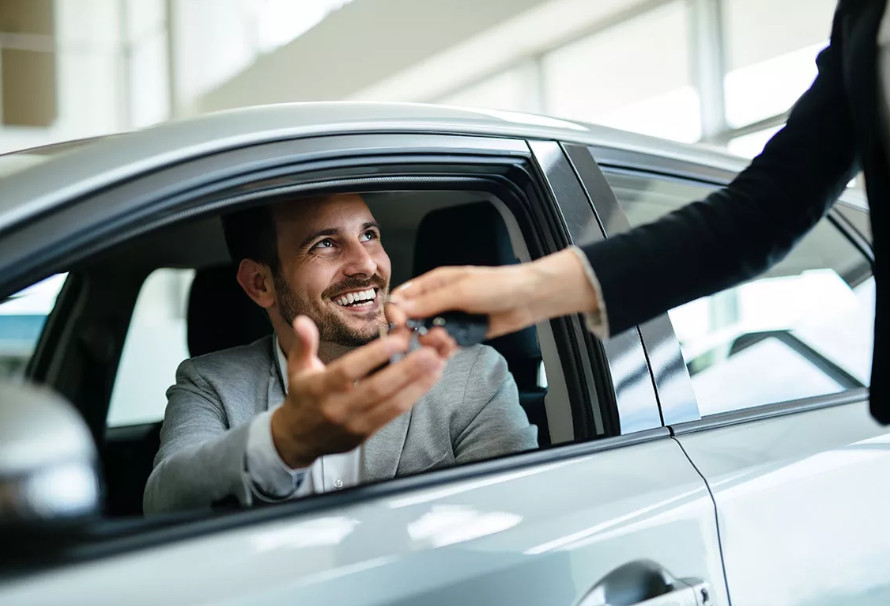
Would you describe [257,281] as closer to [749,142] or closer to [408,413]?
[408,413]

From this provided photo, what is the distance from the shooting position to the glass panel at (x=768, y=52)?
18.5 ft

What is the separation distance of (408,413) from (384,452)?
0.08 metres

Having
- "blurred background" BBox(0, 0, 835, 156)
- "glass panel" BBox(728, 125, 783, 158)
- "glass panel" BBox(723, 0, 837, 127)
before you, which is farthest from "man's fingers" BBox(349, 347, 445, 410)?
"glass panel" BBox(728, 125, 783, 158)

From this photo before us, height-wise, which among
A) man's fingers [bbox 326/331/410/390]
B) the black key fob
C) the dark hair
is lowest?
→ man's fingers [bbox 326/331/410/390]

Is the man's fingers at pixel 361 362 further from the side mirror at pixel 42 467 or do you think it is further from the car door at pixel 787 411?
the car door at pixel 787 411

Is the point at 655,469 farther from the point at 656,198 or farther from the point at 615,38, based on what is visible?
the point at 615,38

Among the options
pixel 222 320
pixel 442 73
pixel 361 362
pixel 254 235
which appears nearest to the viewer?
pixel 361 362

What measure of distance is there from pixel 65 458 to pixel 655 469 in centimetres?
77

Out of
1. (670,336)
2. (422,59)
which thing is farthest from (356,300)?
(422,59)

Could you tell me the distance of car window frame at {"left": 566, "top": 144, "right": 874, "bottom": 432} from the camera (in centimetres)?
132

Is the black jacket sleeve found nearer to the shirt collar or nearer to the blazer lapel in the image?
the blazer lapel

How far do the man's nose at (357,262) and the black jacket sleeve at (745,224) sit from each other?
0.69m

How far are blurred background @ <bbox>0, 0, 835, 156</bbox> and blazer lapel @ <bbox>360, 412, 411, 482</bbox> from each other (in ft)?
6.58

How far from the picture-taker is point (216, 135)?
3.41 feet
